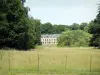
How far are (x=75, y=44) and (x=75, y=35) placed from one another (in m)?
4.83

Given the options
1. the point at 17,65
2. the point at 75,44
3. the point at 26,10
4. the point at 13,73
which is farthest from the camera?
the point at 75,44

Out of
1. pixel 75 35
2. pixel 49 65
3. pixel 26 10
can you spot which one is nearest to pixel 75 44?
pixel 75 35

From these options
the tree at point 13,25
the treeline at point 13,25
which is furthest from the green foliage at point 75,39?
the tree at point 13,25

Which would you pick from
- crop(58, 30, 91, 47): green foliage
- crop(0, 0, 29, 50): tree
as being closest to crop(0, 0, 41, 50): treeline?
crop(0, 0, 29, 50): tree

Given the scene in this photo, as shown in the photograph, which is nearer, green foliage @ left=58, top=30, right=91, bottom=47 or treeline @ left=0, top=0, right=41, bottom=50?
treeline @ left=0, top=0, right=41, bottom=50

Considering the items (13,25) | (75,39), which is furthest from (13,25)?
(75,39)

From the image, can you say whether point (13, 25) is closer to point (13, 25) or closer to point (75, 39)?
point (13, 25)

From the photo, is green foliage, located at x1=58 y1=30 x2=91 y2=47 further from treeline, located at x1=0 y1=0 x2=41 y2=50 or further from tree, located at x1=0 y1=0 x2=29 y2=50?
tree, located at x1=0 y1=0 x2=29 y2=50

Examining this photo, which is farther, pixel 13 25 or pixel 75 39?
pixel 75 39

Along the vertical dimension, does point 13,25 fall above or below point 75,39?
above

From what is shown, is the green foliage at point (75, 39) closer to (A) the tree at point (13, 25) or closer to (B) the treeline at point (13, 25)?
(B) the treeline at point (13, 25)

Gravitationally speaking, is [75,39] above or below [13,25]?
below

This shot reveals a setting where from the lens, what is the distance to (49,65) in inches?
1223

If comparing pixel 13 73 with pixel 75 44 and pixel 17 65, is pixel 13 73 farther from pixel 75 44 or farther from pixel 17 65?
pixel 75 44
